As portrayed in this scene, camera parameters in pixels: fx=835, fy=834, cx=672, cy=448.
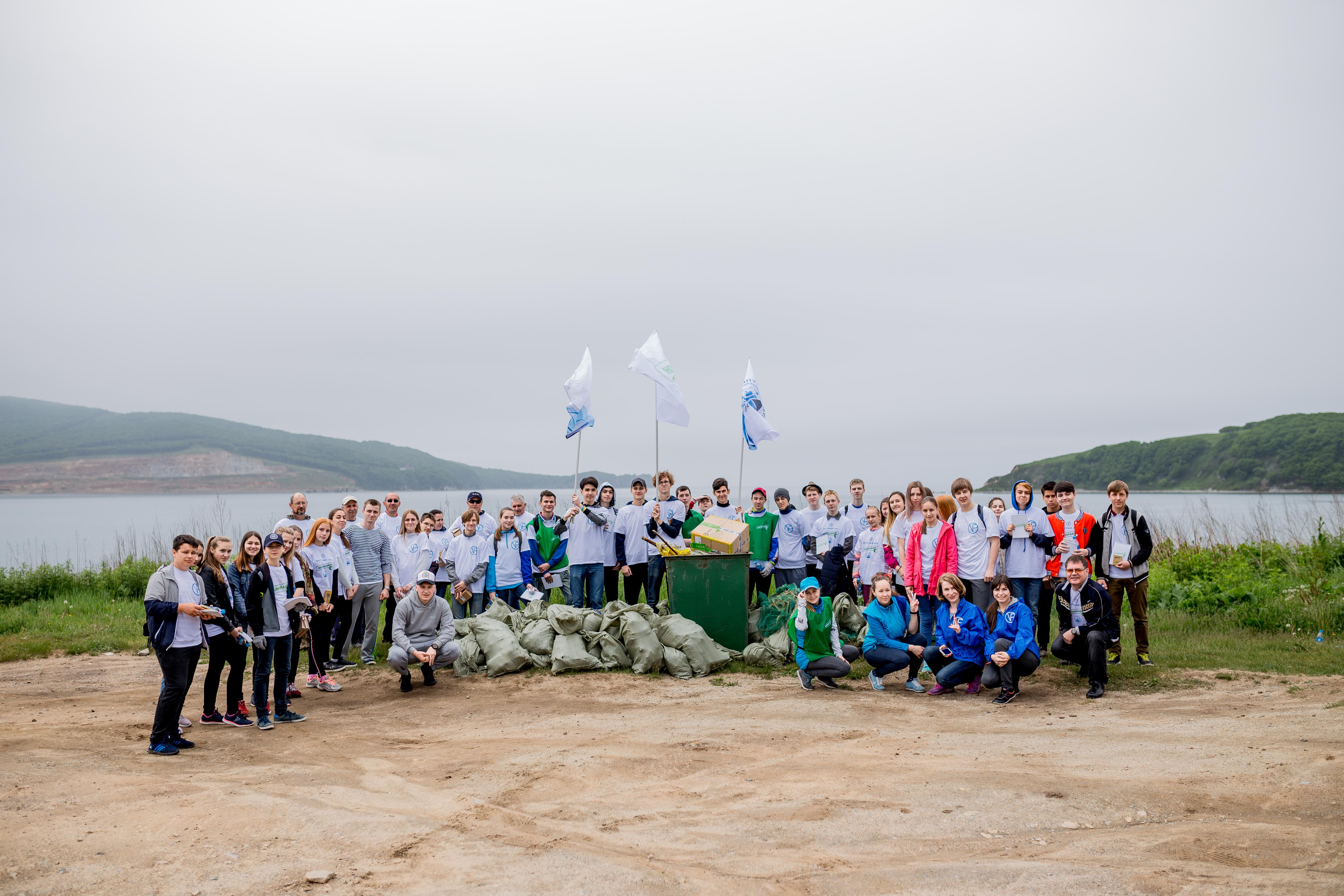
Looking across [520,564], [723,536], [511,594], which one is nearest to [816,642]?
[723,536]

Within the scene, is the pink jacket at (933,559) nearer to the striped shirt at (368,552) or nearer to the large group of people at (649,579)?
the large group of people at (649,579)

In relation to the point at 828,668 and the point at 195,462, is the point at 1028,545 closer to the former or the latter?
the point at 828,668

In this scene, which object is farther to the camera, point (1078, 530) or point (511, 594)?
point (511, 594)

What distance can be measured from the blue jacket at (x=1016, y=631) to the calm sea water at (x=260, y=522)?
8.10 ft

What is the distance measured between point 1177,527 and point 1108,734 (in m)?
13.7

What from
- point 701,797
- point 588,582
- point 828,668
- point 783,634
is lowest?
point 701,797

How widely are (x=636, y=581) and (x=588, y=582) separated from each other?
70cm

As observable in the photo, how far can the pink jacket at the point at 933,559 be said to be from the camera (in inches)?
343

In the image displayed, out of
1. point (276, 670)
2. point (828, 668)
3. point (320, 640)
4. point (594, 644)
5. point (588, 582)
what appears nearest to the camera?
point (276, 670)

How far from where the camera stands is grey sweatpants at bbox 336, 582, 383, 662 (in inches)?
380

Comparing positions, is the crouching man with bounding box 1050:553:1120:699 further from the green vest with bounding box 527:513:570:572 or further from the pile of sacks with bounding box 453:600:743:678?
the green vest with bounding box 527:513:570:572

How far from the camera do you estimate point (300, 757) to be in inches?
247

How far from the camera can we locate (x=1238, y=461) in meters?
51.5

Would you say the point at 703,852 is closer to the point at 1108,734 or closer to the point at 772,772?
the point at 772,772
